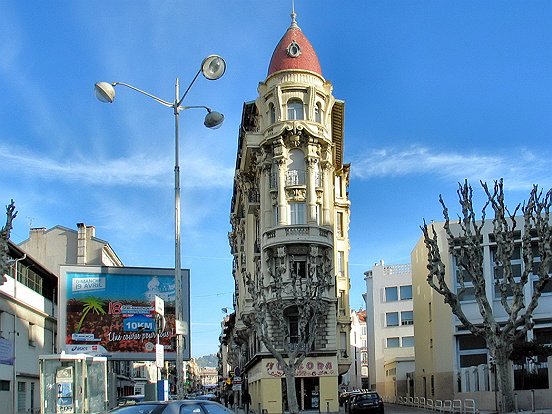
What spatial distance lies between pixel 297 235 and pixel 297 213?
1.70 meters

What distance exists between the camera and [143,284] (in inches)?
1524

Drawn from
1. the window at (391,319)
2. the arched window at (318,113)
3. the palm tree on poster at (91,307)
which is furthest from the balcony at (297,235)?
the window at (391,319)

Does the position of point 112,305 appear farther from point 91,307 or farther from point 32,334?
point 32,334

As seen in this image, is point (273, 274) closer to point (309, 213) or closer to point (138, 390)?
point (309, 213)

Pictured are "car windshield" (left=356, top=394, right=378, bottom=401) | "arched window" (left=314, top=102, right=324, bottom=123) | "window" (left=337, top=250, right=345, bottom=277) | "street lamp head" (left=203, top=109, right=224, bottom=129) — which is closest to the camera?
"street lamp head" (left=203, top=109, right=224, bottom=129)

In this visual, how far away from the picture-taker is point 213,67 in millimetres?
19500

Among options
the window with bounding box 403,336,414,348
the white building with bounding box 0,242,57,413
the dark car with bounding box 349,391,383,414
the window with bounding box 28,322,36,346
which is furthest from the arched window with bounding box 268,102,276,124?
the window with bounding box 403,336,414,348

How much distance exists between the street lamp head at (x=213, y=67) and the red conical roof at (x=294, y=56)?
2836 cm

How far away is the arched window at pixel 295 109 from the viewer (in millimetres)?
47156

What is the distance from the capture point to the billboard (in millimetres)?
38656

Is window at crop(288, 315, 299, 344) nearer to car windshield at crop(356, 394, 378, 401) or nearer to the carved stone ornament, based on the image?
car windshield at crop(356, 394, 378, 401)

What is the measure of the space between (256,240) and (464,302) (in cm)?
1503

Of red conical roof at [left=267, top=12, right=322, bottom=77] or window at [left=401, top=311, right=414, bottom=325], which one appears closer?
red conical roof at [left=267, top=12, right=322, bottom=77]

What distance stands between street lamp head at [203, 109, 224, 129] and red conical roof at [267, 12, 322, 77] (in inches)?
1100
